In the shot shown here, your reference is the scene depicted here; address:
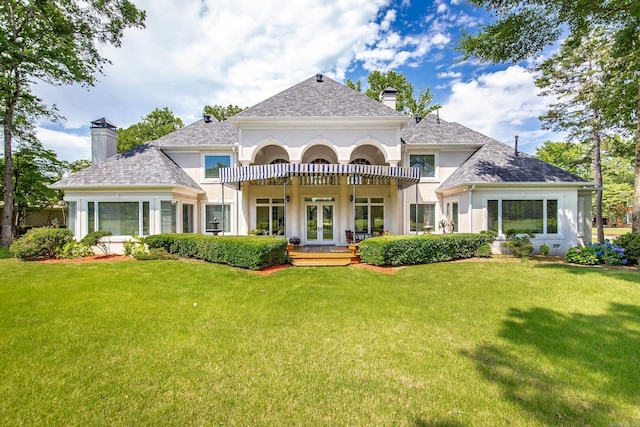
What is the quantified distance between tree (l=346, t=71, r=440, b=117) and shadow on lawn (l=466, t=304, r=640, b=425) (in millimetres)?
27887

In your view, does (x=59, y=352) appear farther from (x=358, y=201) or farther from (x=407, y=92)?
(x=407, y=92)

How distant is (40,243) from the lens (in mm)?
10484

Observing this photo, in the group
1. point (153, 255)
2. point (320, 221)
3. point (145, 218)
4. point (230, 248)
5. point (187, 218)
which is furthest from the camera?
point (320, 221)

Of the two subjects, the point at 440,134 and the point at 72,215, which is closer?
the point at 72,215

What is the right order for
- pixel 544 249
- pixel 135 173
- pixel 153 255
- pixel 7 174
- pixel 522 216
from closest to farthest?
pixel 153 255 < pixel 544 249 < pixel 522 216 < pixel 135 173 < pixel 7 174

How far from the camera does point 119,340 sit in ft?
14.0

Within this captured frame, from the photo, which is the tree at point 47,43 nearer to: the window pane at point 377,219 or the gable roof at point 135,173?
the gable roof at point 135,173

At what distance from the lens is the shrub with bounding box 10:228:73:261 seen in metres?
10.2

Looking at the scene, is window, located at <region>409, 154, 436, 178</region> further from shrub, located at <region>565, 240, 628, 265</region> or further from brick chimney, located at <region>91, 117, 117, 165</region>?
brick chimney, located at <region>91, 117, 117, 165</region>

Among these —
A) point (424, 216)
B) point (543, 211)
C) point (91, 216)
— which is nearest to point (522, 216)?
point (543, 211)

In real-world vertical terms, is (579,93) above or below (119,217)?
above

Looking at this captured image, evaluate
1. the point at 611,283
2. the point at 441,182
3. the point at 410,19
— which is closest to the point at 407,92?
the point at 410,19

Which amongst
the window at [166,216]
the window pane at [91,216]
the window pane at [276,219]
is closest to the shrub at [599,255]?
the window pane at [276,219]

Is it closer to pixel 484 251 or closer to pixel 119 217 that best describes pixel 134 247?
pixel 119 217
